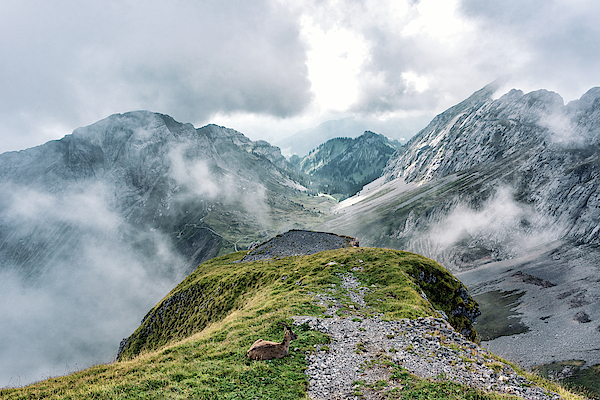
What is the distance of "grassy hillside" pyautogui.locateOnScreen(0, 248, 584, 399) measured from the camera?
Result: 14.5 metres

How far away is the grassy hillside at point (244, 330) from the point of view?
14.5 metres

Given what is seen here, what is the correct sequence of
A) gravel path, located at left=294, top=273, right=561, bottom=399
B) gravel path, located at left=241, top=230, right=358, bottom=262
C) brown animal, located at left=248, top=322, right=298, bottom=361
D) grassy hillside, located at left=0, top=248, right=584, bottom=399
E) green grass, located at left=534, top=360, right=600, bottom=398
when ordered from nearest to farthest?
1. grassy hillside, located at left=0, top=248, right=584, bottom=399
2. gravel path, located at left=294, top=273, right=561, bottom=399
3. brown animal, located at left=248, top=322, right=298, bottom=361
4. gravel path, located at left=241, top=230, right=358, bottom=262
5. green grass, located at left=534, top=360, right=600, bottom=398

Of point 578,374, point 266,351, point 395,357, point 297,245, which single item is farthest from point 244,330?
point 578,374

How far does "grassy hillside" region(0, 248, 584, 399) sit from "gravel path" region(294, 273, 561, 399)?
1172mm

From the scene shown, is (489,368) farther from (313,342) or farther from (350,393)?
(313,342)

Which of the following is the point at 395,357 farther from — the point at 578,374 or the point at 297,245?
the point at 578,374

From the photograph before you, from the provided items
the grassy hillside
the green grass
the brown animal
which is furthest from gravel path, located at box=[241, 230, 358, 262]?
the green grass

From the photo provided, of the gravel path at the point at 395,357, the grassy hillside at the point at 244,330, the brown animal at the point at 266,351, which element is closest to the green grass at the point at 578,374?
the grassy hillside at the point at 244,330

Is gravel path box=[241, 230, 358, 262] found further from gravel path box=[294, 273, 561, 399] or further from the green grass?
the green grass

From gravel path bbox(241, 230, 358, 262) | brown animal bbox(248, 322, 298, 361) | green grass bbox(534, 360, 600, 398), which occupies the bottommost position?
green grass bbox(534, 360, 600, 398)

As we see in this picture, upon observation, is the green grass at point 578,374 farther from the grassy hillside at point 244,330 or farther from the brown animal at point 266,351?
the brown animal at point 266,351

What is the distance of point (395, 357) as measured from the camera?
1914cm

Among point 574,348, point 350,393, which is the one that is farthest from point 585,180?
point 350,393

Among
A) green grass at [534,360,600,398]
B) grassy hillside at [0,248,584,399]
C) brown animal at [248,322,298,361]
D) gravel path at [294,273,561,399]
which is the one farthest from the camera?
green grass at [534,360,600,398]
